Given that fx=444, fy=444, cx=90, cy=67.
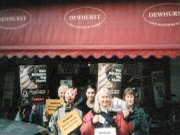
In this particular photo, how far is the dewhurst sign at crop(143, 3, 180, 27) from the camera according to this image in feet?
27.0

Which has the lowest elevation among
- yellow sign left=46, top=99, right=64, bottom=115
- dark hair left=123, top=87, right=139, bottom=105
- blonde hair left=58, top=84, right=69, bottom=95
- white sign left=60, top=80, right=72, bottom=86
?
Result: yellow sign left=46, top=99, right=64, bottom=115

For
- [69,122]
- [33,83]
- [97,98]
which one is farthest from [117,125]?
[33,83]

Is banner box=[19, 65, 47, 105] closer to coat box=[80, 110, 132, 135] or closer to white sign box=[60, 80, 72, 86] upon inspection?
white sign box=[60, 80, 72, 86]

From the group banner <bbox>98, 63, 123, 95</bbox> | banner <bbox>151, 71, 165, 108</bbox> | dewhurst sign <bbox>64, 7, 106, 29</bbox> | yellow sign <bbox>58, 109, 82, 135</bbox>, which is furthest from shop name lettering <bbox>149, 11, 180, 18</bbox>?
yellow sign <bbox>58, 109, 82, 135</bbox>

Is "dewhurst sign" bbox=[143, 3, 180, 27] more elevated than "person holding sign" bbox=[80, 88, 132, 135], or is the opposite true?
"dewhurst sign" bbox=[143, 3, 180, 27]

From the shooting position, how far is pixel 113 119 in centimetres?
881

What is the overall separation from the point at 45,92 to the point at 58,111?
1.64 ft

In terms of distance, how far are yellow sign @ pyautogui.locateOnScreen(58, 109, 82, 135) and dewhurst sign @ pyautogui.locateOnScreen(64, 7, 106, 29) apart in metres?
1.75

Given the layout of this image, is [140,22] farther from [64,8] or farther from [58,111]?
[58,111]

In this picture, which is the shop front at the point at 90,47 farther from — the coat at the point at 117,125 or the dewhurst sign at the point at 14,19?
the coat at the point at 117,125

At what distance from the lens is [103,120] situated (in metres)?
8.77

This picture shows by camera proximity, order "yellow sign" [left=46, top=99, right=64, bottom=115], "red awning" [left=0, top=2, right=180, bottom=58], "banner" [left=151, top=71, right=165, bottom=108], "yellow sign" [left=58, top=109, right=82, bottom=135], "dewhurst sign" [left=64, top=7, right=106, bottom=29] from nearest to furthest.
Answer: "red awning" [left=0, top=2, right=180, bottom=58] < "dewhurst sign" [left=64, top=7, right=106, bottom=29] < "yellow sign" [left=58, top=109, right=82, bottom=135] < "yellow sign" [left=46, top=99, right=64, bottom=115] < "banner" [left=151, top=71, right=165, bottom=108]

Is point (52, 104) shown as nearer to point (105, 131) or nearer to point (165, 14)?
point (105, 131)

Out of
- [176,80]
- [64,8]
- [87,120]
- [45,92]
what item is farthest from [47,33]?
[176,80]
